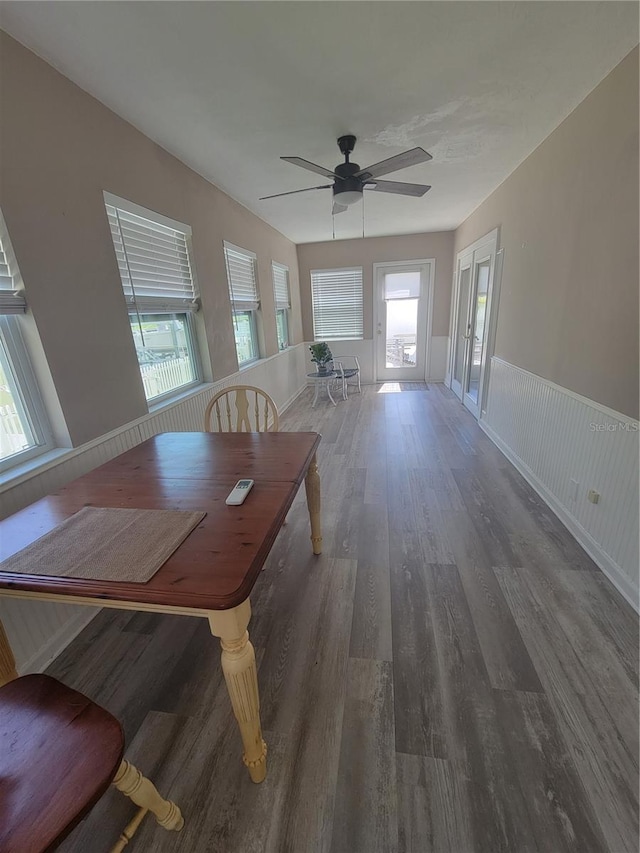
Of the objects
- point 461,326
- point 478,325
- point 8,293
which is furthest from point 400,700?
point 461,326

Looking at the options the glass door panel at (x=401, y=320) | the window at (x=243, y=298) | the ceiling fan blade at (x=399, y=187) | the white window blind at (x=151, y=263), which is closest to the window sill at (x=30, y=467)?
the white window blind at (x=151, y=263)

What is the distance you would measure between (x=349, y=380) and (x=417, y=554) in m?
4.73

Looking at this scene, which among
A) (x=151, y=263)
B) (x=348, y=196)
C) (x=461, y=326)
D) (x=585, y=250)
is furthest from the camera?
(x=461, y=326)

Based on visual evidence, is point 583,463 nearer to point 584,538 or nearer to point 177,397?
point 584,538

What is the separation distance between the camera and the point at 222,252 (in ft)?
10.6

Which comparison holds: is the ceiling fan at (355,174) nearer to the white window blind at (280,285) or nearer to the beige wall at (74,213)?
the beige wall at (74,213)

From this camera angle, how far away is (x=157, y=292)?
7.82 feet

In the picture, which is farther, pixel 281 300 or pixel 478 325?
pixel 281 300

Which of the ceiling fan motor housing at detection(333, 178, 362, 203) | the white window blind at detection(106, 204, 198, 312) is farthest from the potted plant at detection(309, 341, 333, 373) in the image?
the ceiling fan motor housing at detection(333, 178, 362, 203)

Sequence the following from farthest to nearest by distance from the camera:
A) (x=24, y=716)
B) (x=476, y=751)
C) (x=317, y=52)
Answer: (x=317, y=52), (x=476, y=751), (x=24, y=716)

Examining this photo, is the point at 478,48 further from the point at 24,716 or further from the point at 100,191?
the point at 24,716

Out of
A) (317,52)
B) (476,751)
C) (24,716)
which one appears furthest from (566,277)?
(24,716)

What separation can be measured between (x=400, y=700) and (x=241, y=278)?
12.8 feet

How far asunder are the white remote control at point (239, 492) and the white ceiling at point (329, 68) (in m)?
1.89
